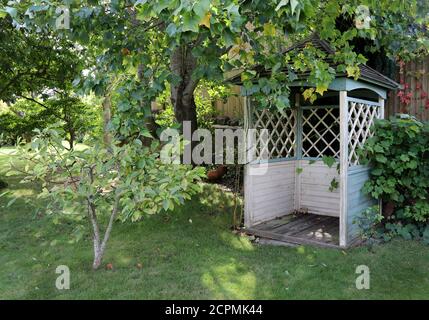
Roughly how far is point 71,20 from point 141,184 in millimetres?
1421

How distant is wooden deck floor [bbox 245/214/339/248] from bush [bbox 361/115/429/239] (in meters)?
0.63

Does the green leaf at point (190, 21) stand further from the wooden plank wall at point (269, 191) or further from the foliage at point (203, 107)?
the foliage at point (203, 107)

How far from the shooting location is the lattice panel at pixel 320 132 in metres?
5.47

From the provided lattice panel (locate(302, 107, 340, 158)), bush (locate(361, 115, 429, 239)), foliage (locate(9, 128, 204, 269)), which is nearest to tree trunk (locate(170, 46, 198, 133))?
lattice panel (locate(302, 107, 340, 158))

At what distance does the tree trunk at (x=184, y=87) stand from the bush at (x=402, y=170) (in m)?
2.49

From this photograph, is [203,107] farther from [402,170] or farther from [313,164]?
[402,170]

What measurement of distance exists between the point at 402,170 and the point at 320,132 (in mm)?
1410

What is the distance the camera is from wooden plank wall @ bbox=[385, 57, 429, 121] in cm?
504

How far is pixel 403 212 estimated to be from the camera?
4594 mm

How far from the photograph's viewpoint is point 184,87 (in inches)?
224

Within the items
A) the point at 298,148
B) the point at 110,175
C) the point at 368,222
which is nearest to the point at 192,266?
the point at 110,175

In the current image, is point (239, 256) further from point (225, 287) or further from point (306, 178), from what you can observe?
point (306, 178)
